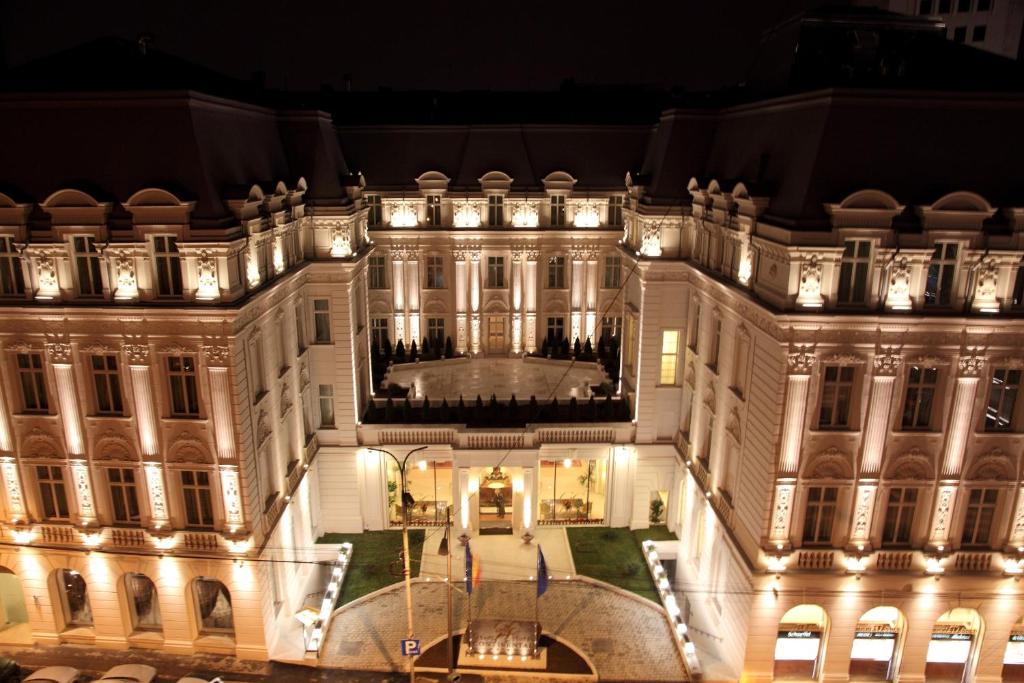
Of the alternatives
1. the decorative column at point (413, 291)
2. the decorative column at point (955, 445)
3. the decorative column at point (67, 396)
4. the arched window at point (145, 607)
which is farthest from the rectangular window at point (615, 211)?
the arched window at point (145, 607)

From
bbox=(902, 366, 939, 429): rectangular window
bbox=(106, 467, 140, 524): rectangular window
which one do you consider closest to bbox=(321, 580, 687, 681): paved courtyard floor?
bbox=(106, 467, 140, 524): rectangular window

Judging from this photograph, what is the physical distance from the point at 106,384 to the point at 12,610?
13.3 meters

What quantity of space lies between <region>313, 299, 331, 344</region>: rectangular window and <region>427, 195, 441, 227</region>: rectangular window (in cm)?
1337

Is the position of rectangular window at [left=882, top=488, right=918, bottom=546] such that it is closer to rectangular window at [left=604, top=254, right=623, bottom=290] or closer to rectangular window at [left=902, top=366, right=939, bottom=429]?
rectangular window at [left=902, top=366, right=939, bottom=429]

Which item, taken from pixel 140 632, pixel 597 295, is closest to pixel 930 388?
pixel 597 295

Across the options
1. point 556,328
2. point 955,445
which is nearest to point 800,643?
point 955,445

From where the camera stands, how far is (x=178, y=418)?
27594mm

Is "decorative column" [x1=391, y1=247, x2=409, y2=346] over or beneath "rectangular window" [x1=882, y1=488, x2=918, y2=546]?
over

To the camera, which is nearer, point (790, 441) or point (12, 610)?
point (790, 441)

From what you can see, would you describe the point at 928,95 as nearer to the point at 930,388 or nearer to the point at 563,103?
the point at 930,388

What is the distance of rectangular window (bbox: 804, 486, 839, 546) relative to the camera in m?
27.2

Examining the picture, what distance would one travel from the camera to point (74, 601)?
3123cm

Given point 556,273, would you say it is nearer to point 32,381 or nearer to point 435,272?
point 435,272

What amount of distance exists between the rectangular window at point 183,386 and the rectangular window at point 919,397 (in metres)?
26.7
